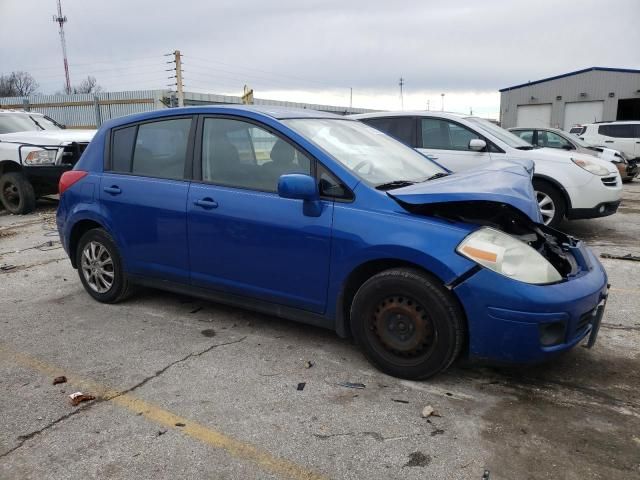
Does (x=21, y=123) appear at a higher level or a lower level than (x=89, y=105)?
lower

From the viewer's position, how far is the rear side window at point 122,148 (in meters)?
4.52

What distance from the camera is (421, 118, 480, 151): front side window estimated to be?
7465 millimetres

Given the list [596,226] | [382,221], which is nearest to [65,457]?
[382,221]

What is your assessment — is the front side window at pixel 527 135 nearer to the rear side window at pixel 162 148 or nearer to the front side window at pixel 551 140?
the front side window at pixel 551 140

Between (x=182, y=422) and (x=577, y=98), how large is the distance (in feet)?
118

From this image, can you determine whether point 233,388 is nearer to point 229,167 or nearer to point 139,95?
point 229,167

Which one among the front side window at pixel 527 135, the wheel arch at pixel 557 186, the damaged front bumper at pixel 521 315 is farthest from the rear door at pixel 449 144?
the front side window at pixel 527 135

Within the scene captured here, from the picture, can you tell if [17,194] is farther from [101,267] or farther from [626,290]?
[626,290]

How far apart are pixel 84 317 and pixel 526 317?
3.55 metres

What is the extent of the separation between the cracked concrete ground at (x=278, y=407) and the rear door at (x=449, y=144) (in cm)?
333

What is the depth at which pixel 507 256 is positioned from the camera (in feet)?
9.82

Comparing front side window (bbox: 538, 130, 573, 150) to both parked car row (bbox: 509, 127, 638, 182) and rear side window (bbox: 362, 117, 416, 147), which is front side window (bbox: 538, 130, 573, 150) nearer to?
parked car row (bbox: 509, 127, 638, 182)

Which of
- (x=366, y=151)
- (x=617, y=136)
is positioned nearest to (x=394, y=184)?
(x=366, y=151)

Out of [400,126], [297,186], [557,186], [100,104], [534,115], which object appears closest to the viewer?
[297,186]
